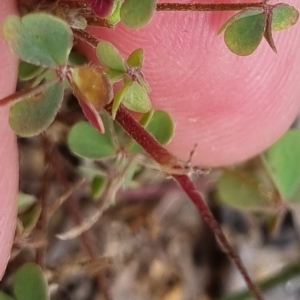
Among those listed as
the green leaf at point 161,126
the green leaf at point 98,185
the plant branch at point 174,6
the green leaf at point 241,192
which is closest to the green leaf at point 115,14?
the plant branch at point 174,6

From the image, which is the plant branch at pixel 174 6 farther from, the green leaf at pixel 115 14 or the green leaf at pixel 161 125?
the green leaf at pixel 161 125

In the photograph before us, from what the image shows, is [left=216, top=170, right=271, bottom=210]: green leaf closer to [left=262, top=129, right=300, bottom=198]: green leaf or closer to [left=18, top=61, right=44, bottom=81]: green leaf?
[left=262, top=129, right=300, bottom=198]: green leaf

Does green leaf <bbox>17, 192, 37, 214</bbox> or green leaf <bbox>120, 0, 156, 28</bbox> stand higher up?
green leaf <bbox>120, 0, 156, 28</bbox>

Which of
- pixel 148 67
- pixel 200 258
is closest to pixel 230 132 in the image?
pixel 148 67

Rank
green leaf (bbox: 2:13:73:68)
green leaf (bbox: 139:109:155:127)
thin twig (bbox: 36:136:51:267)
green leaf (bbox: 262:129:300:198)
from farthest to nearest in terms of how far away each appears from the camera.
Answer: green leaf (bbox: 262:129:300:198) → thin twig (bbox: 36:136:51:267) → green leaf (bbox: 139:109:155:127) → green leaf (bbox: 2:13:73:68)

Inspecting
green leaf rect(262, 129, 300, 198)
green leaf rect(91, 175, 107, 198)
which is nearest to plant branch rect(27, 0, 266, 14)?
green leaf rect(91, 175, 107, 198)

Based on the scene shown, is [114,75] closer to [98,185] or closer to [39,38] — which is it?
[39,38]

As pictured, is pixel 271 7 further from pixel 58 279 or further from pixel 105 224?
pixel 105 224

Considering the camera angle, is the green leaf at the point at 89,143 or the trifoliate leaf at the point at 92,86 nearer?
the trifoliate leaf at the point at 92,86
